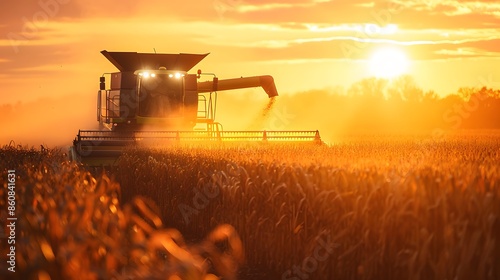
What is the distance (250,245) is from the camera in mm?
10211

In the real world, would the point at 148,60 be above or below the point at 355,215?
above

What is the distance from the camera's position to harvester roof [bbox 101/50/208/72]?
27.8m

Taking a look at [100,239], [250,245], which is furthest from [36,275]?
[250,245]

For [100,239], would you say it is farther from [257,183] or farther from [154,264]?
[257,183]

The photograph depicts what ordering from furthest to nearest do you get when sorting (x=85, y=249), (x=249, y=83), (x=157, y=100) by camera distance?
(x=249, y=83), (x=157, y=100), (x=85, y=249)

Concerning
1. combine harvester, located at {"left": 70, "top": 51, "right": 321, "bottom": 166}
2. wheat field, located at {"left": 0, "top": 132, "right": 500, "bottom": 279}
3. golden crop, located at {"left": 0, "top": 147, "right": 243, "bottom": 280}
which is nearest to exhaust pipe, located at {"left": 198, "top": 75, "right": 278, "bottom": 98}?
combine harvester, located at {"left": 70, "top": 51, "right": 321, "bottom": 166}

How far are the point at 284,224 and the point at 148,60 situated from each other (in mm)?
19474

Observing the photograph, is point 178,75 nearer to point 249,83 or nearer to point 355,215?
point 249,83

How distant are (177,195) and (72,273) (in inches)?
353

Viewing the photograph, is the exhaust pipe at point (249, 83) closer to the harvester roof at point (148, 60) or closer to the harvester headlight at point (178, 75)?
the harvester roof at point (148, 60)

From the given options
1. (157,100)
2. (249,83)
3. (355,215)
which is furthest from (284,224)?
(249,83)

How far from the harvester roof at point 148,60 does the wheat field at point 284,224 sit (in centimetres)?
1552

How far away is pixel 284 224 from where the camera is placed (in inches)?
371

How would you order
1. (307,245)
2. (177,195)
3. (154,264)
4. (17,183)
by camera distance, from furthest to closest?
1. (177,195)
2. (307,245)
3. (17,183)
4. (154,264)
